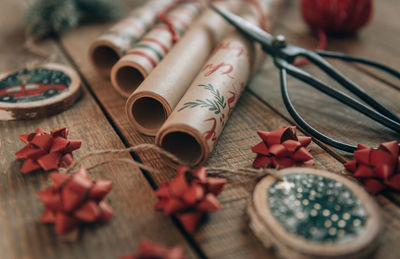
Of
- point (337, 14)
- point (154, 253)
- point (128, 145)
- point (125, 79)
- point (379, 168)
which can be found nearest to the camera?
point (154, 253)

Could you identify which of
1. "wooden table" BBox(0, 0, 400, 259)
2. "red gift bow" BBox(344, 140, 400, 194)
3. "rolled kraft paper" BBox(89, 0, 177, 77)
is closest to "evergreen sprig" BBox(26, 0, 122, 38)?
"wooden table" BBox(0, 0, 400, 259)

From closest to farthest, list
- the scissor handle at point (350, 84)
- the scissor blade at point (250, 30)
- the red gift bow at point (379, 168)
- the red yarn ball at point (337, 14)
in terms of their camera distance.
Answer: the red gift bow at point (379, 168) < the scissor handle at point (350, 84) < the scissor blade at point (250, 30) < the red yarn ball at point (337, 14)

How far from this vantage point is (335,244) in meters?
0.40

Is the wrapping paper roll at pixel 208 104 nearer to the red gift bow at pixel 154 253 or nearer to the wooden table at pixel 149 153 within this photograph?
the wooden table at pixel 149 153

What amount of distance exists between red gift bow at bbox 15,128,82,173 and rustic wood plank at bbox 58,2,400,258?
10cm

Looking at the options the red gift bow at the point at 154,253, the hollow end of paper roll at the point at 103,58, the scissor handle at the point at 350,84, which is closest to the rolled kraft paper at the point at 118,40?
the hollow end of paper roll at the point at 103,58

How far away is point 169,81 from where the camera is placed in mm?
611

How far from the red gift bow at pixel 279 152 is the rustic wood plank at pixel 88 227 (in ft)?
0.56

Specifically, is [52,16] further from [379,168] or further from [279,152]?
[379,168]

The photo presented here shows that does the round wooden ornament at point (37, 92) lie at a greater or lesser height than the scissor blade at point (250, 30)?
lesser

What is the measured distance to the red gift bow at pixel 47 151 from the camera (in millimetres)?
535

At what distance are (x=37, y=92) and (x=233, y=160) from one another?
0.39 metres

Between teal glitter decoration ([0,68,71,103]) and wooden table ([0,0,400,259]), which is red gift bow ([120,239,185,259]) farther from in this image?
teal glitter decoration ([0,68,71,103])

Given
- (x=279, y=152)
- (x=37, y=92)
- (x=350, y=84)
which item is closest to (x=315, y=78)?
(x=350, y=84)
